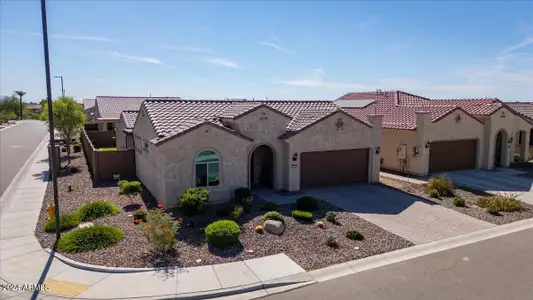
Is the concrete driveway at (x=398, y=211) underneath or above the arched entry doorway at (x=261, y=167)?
underneath

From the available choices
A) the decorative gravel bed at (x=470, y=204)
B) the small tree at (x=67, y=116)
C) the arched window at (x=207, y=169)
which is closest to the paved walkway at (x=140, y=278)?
the arched window at (x=207, y=169)

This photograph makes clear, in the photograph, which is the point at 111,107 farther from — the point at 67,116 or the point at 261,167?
the point at 261,167

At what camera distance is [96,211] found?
1514 centimetres

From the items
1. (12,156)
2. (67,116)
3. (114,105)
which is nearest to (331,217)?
(67,116)

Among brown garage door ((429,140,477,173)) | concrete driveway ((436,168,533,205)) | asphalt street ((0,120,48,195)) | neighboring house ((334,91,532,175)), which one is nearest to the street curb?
asphalt street ((0,120,48,195))

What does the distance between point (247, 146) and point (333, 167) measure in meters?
5.51

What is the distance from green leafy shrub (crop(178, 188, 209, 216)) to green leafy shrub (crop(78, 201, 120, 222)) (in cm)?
295

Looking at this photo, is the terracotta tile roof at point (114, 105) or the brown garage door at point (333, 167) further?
the terracotta tile roof at point (114, 105)

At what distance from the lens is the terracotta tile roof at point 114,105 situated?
39.3 meters

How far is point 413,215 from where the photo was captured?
1579 cm

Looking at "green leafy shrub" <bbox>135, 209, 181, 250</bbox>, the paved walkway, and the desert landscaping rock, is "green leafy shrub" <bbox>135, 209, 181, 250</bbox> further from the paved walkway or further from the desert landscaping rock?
the desert landscaping rock

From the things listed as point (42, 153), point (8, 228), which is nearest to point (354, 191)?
point (8, 228)

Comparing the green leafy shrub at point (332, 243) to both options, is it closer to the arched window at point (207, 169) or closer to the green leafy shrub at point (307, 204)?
the green leafy shrub at point (307, 204)

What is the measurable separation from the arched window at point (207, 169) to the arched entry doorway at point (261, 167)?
11.3 ft
